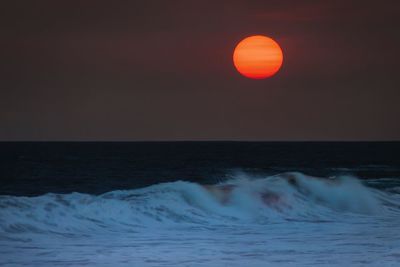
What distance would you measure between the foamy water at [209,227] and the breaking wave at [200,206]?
0.10ft

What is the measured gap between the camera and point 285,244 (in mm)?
15320

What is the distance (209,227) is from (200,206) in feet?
10.9

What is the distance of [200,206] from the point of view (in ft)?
72.7

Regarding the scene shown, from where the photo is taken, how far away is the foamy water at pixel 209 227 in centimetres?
1367

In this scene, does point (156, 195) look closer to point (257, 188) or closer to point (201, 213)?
point (201, 213)

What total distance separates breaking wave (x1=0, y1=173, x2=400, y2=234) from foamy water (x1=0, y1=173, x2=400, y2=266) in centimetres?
3

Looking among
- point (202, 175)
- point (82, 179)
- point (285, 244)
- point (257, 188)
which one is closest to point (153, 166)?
point (202, 175)

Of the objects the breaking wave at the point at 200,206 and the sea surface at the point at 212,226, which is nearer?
the sea surface at the point at 212,226

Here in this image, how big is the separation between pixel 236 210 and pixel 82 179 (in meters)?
25.2

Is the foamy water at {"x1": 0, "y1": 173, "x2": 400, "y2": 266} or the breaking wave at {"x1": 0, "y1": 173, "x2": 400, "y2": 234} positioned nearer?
the foamy water at {"x1": 0, "y1": 173, "x2": 400, "y2": 266}

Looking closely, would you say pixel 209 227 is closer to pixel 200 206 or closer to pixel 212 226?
pixel 212 226

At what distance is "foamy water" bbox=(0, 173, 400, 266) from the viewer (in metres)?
13.7

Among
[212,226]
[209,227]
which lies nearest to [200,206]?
[212,226]

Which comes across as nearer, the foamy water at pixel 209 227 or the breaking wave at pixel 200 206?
the foamy water at pixel 209 227
